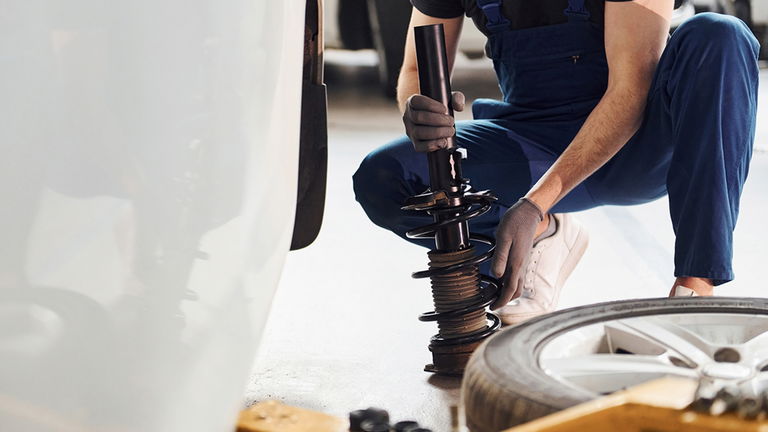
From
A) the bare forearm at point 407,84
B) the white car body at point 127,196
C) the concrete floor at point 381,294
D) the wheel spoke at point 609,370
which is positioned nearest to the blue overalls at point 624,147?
the bare forearm at point 407,84

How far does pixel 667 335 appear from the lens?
1370 millimetres

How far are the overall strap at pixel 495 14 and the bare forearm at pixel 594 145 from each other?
0.35 metres

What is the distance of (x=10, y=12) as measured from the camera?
917 mm

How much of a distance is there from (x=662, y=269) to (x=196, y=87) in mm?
1862

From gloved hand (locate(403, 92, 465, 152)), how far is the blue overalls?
222 millimetres

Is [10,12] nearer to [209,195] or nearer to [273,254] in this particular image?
[209,195]

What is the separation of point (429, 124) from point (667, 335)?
22.3 inches

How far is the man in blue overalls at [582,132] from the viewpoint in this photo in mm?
1722

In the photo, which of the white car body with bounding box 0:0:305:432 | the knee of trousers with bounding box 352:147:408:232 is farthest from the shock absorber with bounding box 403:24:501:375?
the white car body with bounding box 0:0:305:432

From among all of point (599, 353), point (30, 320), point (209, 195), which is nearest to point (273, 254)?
point (209, 195)

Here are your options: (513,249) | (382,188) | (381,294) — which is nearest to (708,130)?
(513,249)

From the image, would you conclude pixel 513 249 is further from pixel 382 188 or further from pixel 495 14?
pixel 495 14

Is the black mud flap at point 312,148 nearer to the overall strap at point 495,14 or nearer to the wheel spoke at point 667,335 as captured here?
the wheel spoke at point 667,335

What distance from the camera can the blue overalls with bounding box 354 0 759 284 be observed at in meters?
1.72
